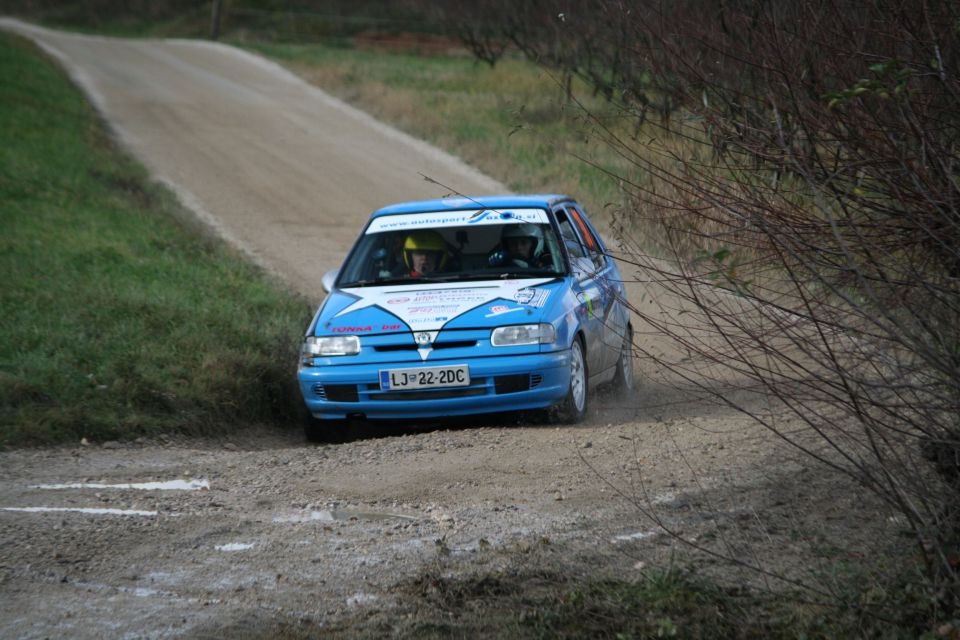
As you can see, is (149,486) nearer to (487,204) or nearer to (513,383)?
(513,383)

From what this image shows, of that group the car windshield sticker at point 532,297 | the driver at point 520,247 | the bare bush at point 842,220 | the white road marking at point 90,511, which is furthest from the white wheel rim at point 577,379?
the white road marking at point 90,511

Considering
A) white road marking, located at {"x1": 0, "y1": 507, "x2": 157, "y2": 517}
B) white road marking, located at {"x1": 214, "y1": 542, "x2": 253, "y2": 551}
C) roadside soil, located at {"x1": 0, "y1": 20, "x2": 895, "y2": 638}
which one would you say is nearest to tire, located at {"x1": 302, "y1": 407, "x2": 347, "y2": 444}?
roadside soil, located at {"x1": 0, "y1": 20, "x2": 895, "y2": 638}

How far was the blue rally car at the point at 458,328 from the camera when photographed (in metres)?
7.92

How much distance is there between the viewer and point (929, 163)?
440 centimetres

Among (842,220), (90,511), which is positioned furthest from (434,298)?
(842,220)

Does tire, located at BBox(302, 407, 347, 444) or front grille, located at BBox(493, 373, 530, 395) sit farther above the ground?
front grille, located at BBox(493, 373, 530, 395)

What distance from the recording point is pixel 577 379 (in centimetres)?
836

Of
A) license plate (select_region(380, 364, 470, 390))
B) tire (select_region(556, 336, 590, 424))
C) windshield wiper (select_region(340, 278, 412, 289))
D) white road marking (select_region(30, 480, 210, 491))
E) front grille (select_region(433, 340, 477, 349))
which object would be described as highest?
windshield wiper (select_region(340, 278, 412, 289))

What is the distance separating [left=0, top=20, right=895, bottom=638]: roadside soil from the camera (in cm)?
467

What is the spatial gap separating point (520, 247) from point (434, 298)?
105 centimetres

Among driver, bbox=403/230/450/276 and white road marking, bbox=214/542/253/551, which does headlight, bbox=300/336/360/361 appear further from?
white road marking, bbox=214/542/253/551

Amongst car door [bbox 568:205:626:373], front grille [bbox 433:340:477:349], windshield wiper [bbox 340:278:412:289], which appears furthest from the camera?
car door [bbox 568:205:626:373]

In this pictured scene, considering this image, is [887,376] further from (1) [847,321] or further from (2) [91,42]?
(2) [91,42]

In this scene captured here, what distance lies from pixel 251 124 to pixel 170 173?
229 inches
